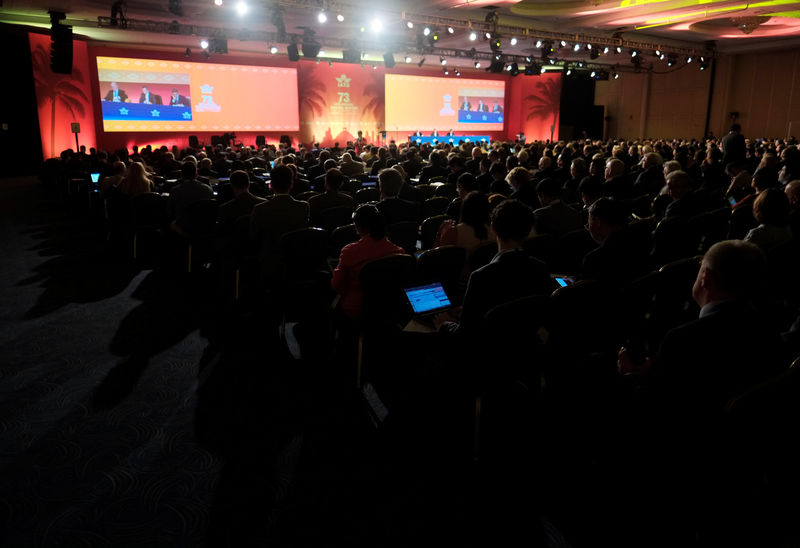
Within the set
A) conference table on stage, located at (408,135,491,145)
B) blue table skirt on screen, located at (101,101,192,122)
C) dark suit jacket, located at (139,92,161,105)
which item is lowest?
conference table on stage, located at (408,135,491,145)

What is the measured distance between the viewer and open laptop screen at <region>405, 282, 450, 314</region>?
3312 mm

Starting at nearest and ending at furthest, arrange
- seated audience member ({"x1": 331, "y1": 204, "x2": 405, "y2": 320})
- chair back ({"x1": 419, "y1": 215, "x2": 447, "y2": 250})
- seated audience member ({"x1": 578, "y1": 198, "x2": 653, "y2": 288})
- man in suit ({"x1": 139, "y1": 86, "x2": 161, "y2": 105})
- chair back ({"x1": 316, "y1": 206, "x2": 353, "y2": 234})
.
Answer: seated audience member ({"x1": 578, "y1": 198, "x2": 653, "y2": 288})
seated audience member ({"x1": 331, "y1": 204, "x2": 405, "y2": 320})
chair back ({"x1": 419, "y1": 215, "x2": 447, "y2": 250})
chair back ({"x1": 316, "y1": 206, "x2": 353, "y2": 234})
man in suit ({"x1": 139, "y1": 86, "x2": 161, "y2": 105})

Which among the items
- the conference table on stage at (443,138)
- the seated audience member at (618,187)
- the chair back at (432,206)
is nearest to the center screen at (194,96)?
the conference table on stage at (443,138)

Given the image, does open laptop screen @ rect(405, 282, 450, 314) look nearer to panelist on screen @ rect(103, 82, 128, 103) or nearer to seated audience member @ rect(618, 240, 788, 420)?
seated audience member @ rect(618, 240, 788, 420)

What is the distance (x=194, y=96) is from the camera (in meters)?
19.8

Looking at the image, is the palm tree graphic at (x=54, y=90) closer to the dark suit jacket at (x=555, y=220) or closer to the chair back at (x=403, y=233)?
the chair back at (x=403, y=233)

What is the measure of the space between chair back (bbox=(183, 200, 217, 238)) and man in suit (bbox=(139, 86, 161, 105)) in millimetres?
15485

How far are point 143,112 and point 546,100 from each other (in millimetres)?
18832

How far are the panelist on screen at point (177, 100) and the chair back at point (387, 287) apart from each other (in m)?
19.0

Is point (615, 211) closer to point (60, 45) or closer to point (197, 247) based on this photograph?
point (197, 247)

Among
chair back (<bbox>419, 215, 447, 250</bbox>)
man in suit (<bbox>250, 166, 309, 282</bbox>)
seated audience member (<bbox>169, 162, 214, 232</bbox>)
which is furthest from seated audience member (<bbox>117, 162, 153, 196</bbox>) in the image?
chair back (<bbox>419, 215, 447, 250</bbox>)

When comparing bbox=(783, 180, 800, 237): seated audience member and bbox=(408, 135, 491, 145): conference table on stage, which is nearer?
bbox=(783, 180, 800, 237): seated audience member

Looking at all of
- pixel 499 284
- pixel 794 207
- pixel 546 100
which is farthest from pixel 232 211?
pixel 546 100

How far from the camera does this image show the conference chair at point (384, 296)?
3.29 metres
